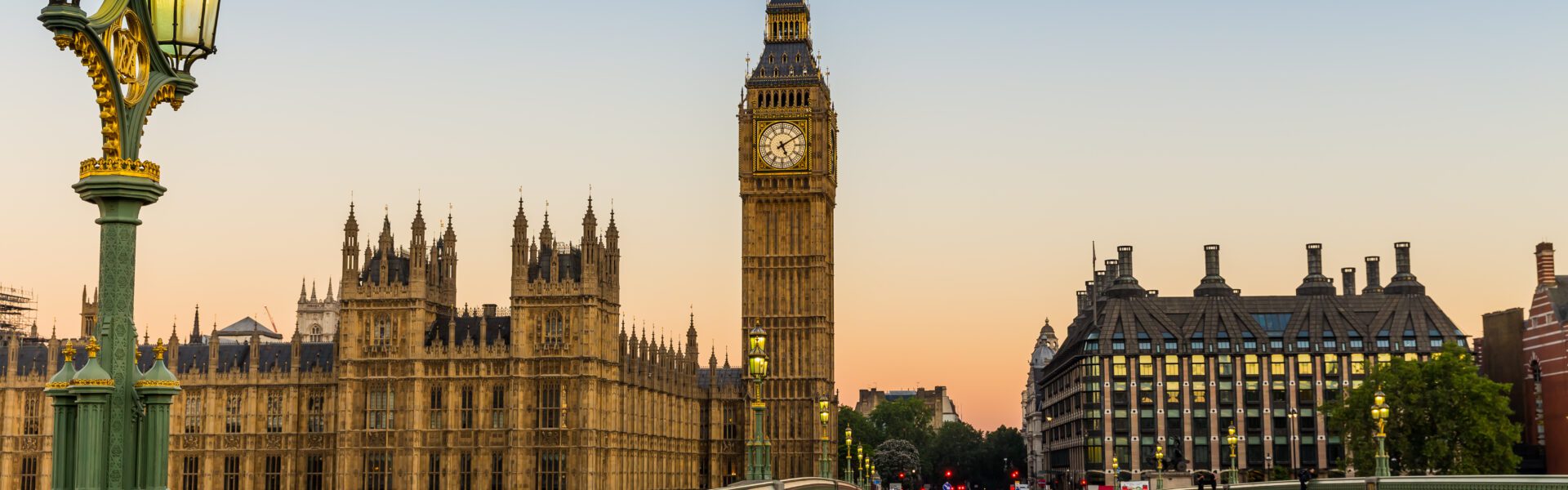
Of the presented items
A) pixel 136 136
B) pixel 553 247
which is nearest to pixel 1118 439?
pixel 553 247

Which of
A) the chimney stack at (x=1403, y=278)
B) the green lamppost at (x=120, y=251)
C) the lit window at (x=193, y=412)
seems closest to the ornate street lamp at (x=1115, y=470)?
the chimney stack at (x=1403, y=278)

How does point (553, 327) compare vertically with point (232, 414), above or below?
above

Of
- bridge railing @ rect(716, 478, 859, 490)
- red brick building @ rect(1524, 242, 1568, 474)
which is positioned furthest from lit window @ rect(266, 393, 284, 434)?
red brick building @ rect(1524, 242, 1568, 474)

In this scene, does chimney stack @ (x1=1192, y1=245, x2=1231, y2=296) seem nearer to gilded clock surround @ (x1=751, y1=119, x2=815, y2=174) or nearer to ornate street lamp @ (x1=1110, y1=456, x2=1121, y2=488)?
ornate street lamp @ (x1=1110, y1=456, x2=1121, y2=488)

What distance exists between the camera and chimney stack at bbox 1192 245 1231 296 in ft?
468

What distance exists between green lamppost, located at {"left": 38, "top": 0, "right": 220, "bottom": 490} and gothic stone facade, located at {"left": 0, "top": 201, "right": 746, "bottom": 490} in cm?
6848

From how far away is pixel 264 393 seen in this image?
90000mm

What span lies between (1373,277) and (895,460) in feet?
212

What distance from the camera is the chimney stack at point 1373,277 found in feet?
470

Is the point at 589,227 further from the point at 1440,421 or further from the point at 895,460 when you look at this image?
the point at 895,460

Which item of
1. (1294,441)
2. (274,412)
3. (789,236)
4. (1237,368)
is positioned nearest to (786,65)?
(789,236)

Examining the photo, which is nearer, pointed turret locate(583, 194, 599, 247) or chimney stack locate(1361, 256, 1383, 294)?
pointed turret locate(583, 194, 599, 247)

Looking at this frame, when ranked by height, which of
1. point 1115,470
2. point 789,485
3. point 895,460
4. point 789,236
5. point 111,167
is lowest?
point 895,460

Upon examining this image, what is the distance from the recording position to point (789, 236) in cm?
10600
